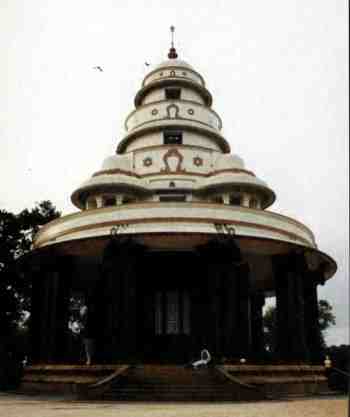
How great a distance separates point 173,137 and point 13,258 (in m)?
12.5

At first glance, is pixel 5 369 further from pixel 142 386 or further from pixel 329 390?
pixel 329 390

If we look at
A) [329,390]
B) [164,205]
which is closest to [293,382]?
[329,390]

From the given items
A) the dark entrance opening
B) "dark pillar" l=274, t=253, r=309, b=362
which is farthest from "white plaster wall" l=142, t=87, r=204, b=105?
"dark pillar" l=274, t=253, r=309, b=362

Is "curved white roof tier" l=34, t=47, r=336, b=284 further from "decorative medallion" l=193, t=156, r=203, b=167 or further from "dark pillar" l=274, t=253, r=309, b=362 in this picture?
"dark pillar" l=274, t=253, r=309, b=362

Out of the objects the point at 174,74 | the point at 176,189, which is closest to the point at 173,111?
the point at 174,74

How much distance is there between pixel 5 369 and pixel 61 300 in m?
4.05

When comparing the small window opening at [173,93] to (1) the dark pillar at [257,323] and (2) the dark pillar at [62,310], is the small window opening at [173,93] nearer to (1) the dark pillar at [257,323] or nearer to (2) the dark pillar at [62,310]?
(1) the dark pillar at [257,323]

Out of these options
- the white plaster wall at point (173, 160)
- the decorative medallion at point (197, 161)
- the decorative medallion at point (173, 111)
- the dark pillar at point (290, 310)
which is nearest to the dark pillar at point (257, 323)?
the dark pillar at point (290, 310)

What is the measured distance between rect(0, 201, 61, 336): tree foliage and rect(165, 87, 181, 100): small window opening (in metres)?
12.3

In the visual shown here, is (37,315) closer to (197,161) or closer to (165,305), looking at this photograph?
(165,305)

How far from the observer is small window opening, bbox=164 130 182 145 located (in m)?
34.2

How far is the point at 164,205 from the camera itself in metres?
24.3

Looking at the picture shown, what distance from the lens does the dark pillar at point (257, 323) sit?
32.7 metres

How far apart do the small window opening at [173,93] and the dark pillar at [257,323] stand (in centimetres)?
1479
